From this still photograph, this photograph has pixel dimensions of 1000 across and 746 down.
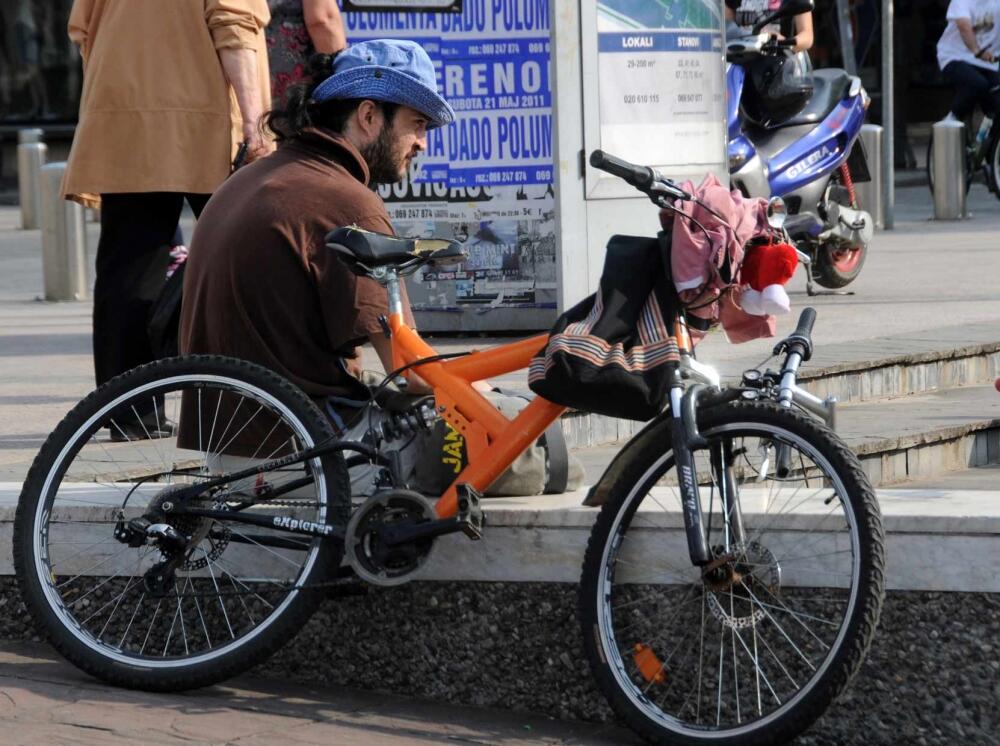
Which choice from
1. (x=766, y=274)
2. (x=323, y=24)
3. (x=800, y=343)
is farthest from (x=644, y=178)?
(x=323, y=24)

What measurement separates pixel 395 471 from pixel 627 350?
0.61m

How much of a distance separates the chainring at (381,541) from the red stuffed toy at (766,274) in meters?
0.81

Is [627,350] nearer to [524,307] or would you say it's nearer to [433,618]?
[433,618]

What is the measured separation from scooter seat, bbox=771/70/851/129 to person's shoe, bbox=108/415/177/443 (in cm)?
508

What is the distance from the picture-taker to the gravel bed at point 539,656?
3.86 meters

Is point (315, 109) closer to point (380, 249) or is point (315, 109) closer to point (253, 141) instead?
point (380, 249)

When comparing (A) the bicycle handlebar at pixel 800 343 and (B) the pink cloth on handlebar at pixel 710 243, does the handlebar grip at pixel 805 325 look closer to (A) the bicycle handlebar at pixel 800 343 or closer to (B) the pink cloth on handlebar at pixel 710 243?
(A) the bicycle handlebar at pixel 800 343

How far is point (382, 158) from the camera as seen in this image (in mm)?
4496

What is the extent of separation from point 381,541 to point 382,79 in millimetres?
1078

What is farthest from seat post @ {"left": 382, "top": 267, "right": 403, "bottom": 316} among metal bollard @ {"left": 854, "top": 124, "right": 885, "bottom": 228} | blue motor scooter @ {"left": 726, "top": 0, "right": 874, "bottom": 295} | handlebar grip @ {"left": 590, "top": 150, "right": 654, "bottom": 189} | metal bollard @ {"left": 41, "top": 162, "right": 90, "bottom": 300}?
metal bollard @ {"left": 854, "top": 124, "right": 885, "bottom": 228}

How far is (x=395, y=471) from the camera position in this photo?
13.6ft

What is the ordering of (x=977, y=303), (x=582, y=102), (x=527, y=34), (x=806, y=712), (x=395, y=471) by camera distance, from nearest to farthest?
1. (x=806, y=712)
2. (x=395, y=471)
3. (x=582, y=102)
4. (x=527, y=34)
5. (x=977, y=303)

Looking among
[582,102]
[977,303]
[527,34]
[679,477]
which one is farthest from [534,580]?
[977,303]

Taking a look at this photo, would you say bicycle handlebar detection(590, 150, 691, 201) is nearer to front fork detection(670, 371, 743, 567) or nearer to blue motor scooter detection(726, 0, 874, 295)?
front fork detection(670, 371, 743, 567)
